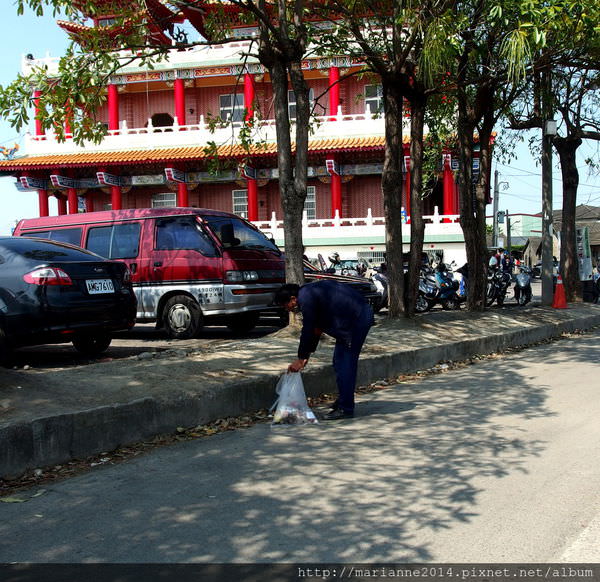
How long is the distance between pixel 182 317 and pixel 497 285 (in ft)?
33.4

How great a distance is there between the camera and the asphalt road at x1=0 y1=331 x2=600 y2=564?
3.27 meters

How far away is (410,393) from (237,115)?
25.4 metres

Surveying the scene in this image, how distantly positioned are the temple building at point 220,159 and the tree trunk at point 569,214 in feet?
25.9

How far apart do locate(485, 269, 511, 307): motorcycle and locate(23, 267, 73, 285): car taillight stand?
41.2 feet

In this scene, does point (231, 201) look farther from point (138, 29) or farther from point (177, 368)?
point (177, 368)

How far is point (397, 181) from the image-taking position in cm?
1118

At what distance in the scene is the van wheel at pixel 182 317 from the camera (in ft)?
33.9

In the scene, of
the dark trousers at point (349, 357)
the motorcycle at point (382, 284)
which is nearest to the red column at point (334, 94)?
the motorcycle at point (382, 284)

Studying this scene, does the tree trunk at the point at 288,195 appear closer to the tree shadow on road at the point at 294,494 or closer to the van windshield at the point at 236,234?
the van windshield at the point at 236,234

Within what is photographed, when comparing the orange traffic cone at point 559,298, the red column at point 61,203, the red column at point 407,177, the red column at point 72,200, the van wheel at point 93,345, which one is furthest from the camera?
the red column at point 61,203

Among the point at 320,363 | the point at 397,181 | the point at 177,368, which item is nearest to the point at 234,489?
the point at 177,368

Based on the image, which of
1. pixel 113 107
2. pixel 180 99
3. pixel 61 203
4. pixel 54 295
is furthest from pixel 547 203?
pixel 61 203

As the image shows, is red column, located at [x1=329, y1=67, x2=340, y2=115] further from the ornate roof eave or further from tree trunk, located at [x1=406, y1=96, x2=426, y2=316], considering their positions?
tree trunk, located at [x1=406, y1=96, x2=426, y2=316]

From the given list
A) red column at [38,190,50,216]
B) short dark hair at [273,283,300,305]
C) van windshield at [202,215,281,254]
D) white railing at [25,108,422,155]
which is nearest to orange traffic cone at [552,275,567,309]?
van windshield at [202,215,281,254]
